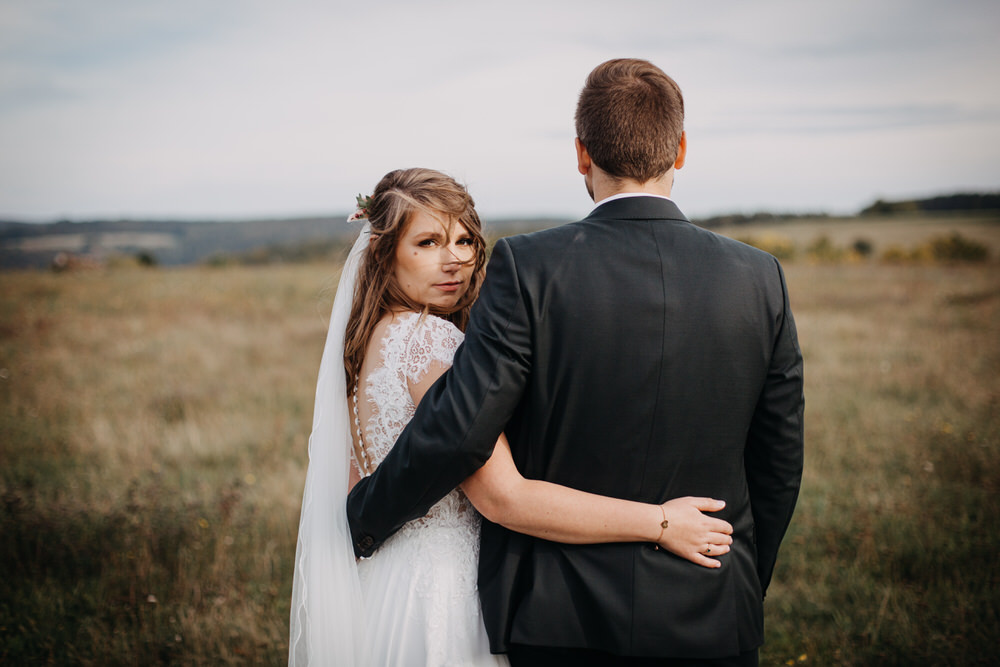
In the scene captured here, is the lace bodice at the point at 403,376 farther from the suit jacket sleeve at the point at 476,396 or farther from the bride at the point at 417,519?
the suit jacket sleeve at the point at 476,396

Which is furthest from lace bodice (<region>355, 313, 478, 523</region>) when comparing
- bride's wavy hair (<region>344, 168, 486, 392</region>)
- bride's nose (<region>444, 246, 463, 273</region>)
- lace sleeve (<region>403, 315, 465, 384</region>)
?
bride's nose (<region>444, 246, 463, 273</region>)

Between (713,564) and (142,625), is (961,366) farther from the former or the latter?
(142,625)

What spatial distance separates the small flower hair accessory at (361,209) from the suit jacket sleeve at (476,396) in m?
1.12

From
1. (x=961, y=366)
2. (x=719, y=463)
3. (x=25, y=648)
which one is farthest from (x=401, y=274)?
(x=961, y=366)

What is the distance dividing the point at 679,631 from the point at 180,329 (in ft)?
46.4

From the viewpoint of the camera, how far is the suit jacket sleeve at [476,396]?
1758 millimetres

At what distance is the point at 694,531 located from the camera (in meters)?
1.85

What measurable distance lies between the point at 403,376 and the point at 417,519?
0.54 metres

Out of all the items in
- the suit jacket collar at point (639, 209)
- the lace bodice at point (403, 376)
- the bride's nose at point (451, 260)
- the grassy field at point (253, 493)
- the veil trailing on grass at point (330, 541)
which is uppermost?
the suit jacket collar at point (639, 209)

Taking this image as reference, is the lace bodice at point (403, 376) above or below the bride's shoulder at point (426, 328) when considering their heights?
below

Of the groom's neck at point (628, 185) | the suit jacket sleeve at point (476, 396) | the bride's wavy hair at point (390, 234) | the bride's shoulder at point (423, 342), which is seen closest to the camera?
the suit jacket sleeve at point (476, 396)

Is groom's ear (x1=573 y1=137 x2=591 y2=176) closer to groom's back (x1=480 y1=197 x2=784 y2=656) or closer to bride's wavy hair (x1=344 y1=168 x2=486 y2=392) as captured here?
groom's back (x1=480 y1=197 x2=784 y2=656)

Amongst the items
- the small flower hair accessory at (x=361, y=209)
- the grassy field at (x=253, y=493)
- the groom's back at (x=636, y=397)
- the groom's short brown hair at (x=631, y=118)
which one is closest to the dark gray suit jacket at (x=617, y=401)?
the groom's back at (x=636, y=397)

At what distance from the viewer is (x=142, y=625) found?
4066 mm
